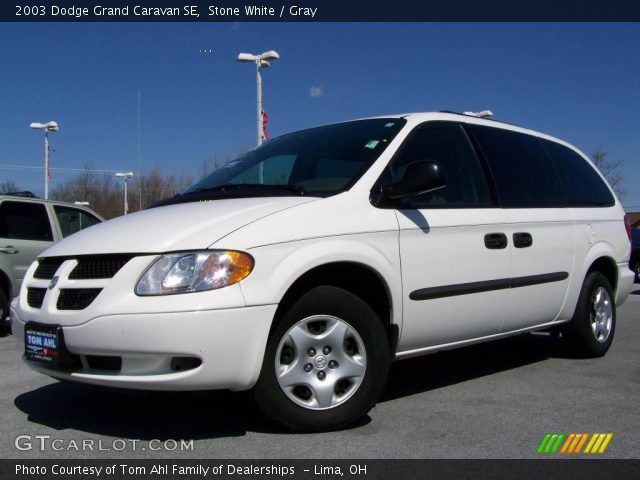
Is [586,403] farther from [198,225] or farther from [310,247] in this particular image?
[198,225]

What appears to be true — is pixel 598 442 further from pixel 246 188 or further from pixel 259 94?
pixel 259 94

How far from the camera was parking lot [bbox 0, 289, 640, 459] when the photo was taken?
3307 millimetres

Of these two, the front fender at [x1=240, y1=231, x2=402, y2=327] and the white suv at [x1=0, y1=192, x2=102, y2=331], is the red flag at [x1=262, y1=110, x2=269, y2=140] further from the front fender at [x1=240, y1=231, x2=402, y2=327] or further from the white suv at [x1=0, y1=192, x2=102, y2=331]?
the front fender at [x1=240, y1=231, x2=402, y2=327]

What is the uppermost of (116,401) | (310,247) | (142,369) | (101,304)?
(310,247)

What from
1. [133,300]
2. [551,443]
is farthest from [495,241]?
[133,300]

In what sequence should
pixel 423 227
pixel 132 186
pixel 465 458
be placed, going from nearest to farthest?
pixel 465 458 < pixel 423 227 < pixel 132 186

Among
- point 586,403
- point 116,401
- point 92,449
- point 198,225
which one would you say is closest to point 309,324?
point 198,225

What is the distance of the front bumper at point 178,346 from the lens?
3.09 meters

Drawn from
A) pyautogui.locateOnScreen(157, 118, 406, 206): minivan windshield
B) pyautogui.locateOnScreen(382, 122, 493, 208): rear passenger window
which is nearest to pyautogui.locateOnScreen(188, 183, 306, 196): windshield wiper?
pyautogui.locateOnScreen(157, 118, 406, 206): minivan windshield

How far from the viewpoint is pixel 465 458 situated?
3.22 metres

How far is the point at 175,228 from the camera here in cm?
339

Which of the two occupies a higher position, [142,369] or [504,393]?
[142,369]

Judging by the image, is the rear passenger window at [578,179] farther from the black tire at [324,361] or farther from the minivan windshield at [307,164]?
the black tire at [324,361]
